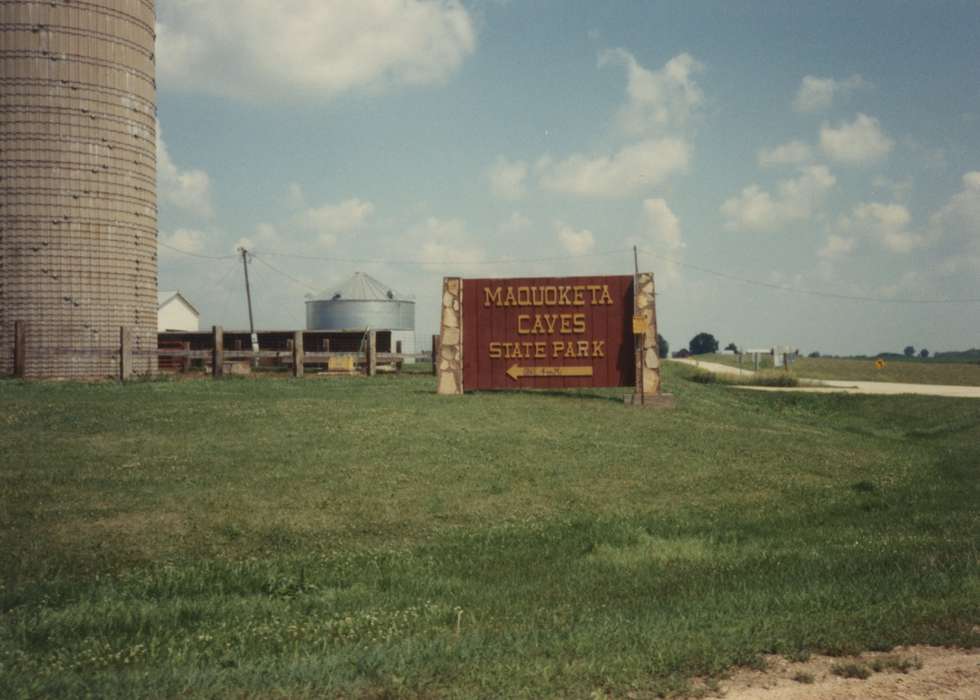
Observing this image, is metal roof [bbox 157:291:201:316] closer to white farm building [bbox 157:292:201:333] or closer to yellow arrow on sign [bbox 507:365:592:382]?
white farm building [bbox 157:292:201:333]

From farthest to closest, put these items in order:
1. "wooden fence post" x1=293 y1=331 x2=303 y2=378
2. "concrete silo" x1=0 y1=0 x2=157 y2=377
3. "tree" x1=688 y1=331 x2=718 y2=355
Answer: "tree" x1=688 y1=331 x2=718 y2=355, "concrete silo" x1=0 y1=0 x2=157 y2=377, "wooden fence post" x1=293 y1=331 x2=303 y2=378

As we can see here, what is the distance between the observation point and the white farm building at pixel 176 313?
7125 centimetres

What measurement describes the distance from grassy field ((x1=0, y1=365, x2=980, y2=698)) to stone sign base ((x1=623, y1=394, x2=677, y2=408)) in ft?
9.54

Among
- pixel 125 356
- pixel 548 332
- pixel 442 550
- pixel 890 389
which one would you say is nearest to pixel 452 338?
pixel 548 332

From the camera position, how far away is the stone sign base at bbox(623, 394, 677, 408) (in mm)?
22156

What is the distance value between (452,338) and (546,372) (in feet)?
8.49

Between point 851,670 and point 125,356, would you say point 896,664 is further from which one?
point 125,356

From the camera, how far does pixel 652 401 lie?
22.3 meters

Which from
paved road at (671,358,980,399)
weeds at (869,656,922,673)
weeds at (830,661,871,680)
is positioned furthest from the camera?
paved road at (671,358,980,399)

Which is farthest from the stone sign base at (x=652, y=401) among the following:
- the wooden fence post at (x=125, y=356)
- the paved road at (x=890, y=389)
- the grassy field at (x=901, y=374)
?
the grassy field at (x=901, y=374)

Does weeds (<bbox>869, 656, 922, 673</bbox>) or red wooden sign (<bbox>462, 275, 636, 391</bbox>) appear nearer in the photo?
weeds (<bbox>869, 656, 922, 673</bbox>)

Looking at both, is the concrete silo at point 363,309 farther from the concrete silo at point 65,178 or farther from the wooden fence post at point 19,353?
the wooden fence post at point 19,353

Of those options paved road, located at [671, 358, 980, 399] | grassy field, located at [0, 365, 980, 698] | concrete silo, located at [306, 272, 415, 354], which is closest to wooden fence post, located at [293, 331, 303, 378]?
grassy field, located at [0, 365, 980, 698]

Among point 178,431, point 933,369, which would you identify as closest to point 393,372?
point 178,431
